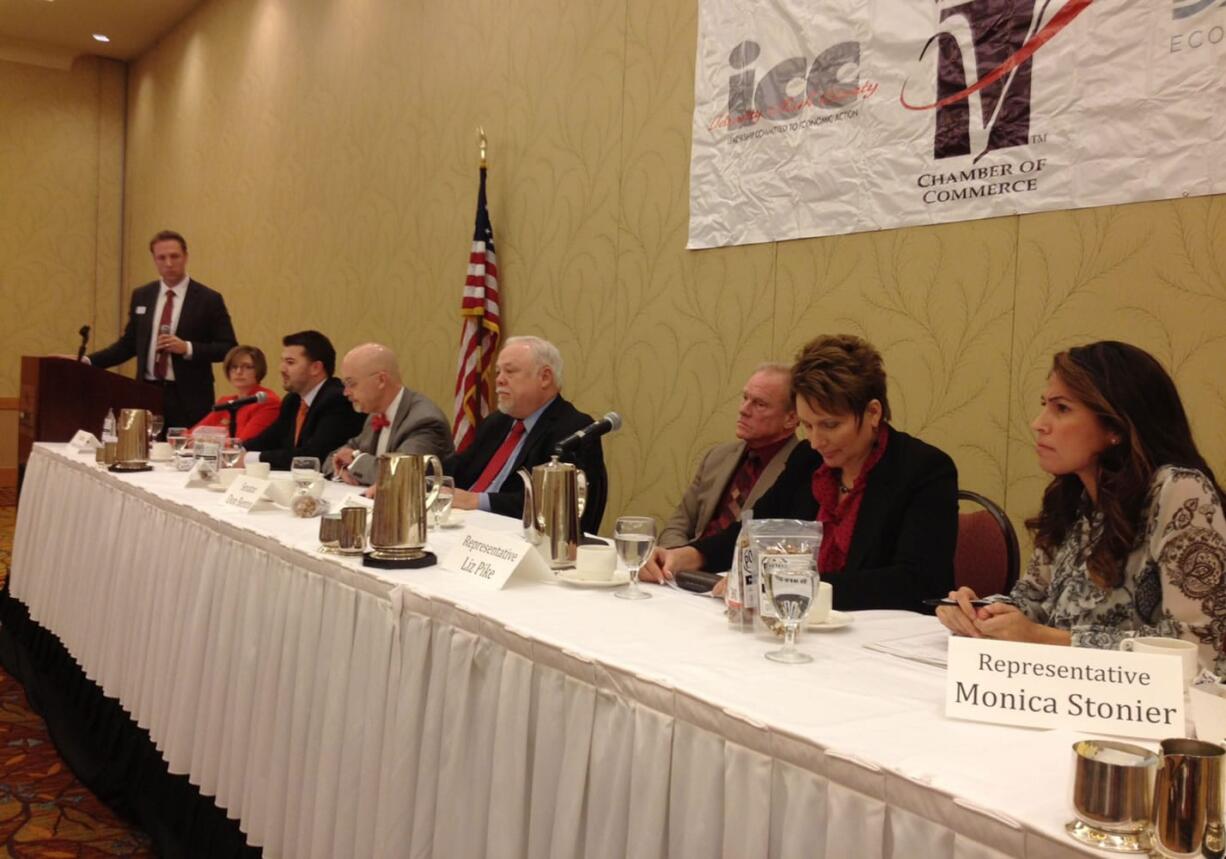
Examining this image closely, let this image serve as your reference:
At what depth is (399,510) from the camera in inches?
75.8

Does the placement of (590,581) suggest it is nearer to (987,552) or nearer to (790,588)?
(790,588)

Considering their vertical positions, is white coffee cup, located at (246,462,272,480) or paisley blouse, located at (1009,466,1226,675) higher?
paisley blouse, located at (1009,466,1226,675)

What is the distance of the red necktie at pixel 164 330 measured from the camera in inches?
227

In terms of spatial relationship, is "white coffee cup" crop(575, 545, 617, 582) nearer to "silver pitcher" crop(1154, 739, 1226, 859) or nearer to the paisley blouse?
the paisley blouse

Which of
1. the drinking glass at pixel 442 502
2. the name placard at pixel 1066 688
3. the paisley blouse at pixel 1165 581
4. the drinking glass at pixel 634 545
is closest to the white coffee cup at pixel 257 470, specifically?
the drinking glass at pixel 442 502

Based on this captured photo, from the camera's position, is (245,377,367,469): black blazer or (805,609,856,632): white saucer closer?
(805,609,856,632): white saucer

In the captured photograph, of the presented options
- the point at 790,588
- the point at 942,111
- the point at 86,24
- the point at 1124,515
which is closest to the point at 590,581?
the point at 790,588

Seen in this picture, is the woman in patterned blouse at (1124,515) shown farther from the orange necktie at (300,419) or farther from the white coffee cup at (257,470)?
the orange necktie at (300,419)

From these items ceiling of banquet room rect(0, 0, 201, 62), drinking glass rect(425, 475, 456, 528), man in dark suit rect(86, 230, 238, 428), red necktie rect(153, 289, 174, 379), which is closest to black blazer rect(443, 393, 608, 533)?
drinking glass rect(425, 475, 456, 528)

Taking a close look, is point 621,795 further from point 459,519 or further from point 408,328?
point 408,328

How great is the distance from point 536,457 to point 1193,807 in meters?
2.57

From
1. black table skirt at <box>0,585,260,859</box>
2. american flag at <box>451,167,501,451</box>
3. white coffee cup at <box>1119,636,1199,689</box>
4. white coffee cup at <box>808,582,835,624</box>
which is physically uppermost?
american flag at <box>451,167,501,451</box>

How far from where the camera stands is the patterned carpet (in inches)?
95.4

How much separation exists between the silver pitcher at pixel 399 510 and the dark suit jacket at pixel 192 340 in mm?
4173
